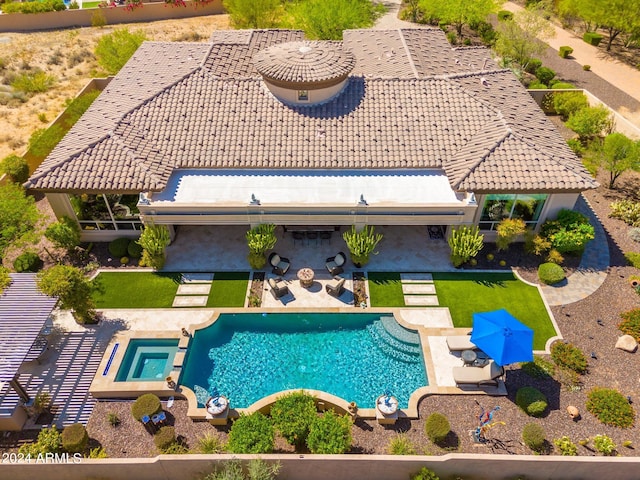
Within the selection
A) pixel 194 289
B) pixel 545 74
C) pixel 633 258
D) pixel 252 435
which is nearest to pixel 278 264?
pixel 194 289

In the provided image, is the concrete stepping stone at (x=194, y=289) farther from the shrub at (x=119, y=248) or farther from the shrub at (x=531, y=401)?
the shrub at (x=531, y=401)

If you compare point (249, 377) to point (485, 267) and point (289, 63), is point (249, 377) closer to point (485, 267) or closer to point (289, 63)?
point (485, 267)

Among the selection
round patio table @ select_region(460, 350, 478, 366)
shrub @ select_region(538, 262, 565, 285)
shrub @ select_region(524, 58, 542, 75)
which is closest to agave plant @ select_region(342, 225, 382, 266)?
round patio table @ select_region(460, 350, 478, 366)

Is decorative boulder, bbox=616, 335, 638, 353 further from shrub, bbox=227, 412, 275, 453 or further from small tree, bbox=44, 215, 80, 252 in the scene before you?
small tree, bbox=44, 215, 80, 252

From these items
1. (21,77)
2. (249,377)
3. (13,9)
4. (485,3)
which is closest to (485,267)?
(249,377)

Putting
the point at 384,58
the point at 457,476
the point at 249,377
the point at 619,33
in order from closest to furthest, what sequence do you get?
the point at 457,476 → the point at 249,377 → the point at 384,58 → the point at 619,33
